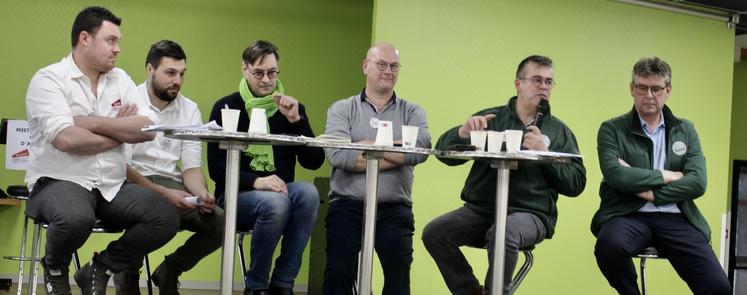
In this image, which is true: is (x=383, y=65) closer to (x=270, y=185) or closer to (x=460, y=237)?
(x=270, y=185)

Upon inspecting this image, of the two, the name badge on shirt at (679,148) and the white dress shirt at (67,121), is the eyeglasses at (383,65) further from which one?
the name badge on shirt at (679,148)

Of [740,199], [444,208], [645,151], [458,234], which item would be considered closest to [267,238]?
[458,234]

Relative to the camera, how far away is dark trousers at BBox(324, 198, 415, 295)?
143 inches

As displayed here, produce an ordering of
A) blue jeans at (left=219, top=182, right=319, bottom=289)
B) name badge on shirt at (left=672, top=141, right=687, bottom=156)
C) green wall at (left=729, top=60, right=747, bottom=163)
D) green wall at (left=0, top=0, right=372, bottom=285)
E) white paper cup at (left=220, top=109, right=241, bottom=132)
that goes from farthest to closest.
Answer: green wall at (left=729, top=60, right=747, bottom=163)
green wall at (left=0, top=0, right=372, bottom=285)
name badge on shirt at (left=672, top=141, right=687, bottom=156)
blue jeans at (left=219, top=182, right=319, bottom=289)
white paper cup at (left=220, top=109, right=241, bottom=132)

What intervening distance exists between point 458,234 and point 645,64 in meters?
1.25

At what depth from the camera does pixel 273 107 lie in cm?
392

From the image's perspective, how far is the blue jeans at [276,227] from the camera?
3588mm

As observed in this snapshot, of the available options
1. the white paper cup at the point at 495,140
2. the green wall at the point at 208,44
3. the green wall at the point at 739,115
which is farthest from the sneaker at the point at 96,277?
the green wall at the point at 739,115

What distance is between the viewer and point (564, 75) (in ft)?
20.6

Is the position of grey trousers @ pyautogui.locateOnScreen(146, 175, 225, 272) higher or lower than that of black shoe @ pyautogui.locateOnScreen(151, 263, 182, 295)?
higher

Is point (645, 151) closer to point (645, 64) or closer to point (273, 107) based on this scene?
point (645, 64)

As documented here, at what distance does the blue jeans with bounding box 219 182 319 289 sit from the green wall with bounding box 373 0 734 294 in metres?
2.00

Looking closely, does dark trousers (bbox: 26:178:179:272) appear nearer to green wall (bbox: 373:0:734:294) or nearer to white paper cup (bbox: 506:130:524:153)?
white paper cup (bbox: 506:130:524:153)

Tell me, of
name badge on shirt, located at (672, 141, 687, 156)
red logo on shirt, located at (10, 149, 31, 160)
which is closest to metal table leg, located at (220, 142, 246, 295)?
name badge on shirt, located at (672, 141, 687, 156)
